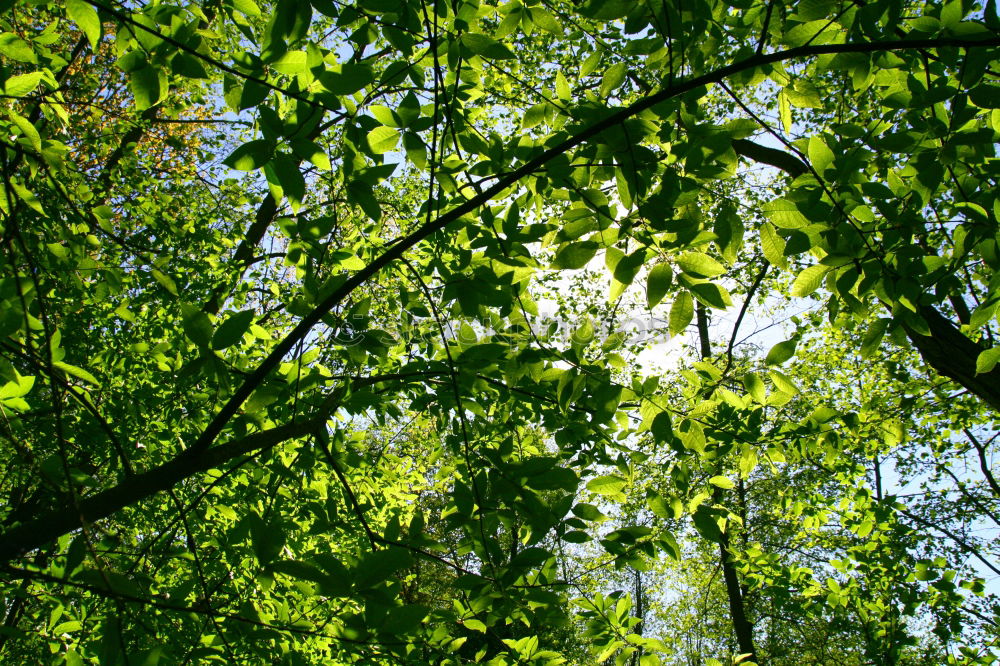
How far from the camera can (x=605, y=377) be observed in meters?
1.93

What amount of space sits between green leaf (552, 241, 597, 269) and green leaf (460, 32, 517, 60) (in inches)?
27.9

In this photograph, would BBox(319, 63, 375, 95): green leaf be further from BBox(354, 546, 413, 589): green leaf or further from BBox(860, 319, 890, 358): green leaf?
BBox(860, 319, 890, 358): green leaf

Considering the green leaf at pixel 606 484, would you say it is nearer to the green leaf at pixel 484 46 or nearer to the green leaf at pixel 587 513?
the green leaf at pixel 587 513

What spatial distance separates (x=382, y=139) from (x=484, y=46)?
47 cm

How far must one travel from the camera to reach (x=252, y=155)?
4.73 feet

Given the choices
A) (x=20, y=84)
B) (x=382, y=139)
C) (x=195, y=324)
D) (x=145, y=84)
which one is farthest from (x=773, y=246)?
(x=20, y=84)

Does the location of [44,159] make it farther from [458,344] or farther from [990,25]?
[990,25]

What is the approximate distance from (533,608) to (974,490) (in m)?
12.8

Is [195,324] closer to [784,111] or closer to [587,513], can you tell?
[587,513]

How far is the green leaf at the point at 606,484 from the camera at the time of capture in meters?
1.81

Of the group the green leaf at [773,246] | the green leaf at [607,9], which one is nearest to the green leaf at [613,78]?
the green leaf at [607,9]

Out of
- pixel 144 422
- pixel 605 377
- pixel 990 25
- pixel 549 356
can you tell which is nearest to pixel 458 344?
pixel 549 356

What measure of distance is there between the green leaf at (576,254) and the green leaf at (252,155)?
0.83 m

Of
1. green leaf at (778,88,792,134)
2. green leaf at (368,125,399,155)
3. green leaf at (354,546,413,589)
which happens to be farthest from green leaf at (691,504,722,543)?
green leaf at (368,125,399,155)
